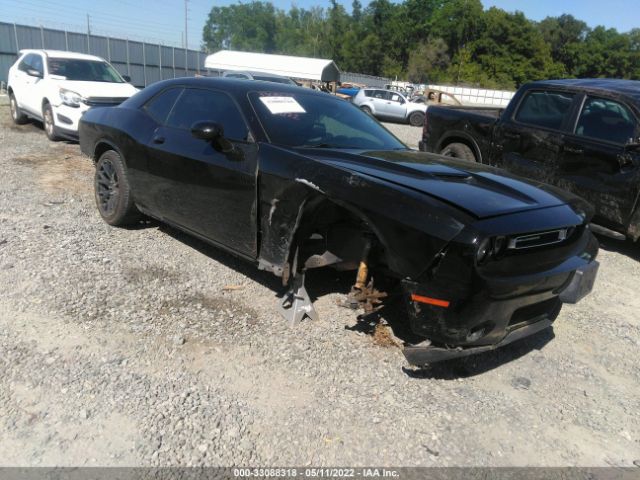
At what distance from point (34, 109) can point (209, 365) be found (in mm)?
9460

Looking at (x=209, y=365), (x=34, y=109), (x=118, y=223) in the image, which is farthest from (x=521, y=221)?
(x=34, y=109)

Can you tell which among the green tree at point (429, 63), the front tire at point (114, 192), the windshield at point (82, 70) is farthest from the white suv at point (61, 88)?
the green tree at point (429, 63)

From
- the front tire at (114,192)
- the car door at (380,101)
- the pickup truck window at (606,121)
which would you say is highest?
the pickup truck window at (606,121)

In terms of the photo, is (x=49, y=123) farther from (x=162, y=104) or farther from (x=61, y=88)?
(x=162, y=104)

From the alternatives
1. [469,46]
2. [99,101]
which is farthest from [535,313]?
[469,46]

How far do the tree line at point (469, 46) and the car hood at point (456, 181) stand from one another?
7091 cm

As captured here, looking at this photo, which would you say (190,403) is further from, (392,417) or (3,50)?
(3,50)

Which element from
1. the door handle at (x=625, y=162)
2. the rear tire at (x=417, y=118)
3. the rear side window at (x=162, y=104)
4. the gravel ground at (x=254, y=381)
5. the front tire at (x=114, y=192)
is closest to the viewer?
the gravel ground at (x=254, y=381)

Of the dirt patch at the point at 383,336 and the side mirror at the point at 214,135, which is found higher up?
the side mirror at the point at 214,135

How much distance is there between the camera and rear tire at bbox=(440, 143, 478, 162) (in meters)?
6.94

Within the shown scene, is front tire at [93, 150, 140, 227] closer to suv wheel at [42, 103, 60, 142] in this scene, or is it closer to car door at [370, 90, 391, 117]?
suv wheel at [42, 103, 60, 142]

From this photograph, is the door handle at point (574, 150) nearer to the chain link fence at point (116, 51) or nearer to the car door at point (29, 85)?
the car door at point (29, 85)

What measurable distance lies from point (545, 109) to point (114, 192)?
502 centimetres

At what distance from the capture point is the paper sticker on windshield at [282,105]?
3.91m
